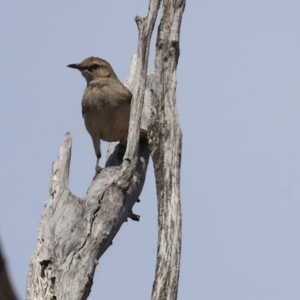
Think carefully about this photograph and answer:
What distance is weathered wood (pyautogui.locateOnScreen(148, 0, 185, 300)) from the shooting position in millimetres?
4602

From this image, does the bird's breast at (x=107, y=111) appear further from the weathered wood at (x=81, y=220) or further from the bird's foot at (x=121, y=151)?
the weathered wood at (x=81, y=220)

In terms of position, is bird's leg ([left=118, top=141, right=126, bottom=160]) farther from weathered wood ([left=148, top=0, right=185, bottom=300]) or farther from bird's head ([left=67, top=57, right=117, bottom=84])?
weathered wood ([left=148, top=0, right=185, bottom=300])

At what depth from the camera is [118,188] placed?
17.9ft

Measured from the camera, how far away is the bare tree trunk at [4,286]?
1.03 metres

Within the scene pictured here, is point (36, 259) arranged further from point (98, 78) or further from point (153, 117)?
point (98, 78)

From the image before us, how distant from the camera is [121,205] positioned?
17.7ft

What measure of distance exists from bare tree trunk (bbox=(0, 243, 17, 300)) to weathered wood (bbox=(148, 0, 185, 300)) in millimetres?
3535

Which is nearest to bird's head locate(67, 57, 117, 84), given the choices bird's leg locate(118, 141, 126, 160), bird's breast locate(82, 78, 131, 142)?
bird's breast locate(82, 78, 131, 142)

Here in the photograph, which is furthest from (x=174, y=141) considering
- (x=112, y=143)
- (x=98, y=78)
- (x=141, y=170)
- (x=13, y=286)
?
(x=13, y=286)

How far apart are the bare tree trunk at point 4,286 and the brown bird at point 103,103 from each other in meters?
6.30

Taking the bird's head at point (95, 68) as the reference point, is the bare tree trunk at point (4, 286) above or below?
below

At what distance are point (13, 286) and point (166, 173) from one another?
426 cm

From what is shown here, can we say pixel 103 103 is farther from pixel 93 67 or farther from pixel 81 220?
pixel 81 220

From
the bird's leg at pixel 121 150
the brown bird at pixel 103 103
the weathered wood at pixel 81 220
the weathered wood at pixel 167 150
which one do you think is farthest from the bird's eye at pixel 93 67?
the weathered wood at pixel 81 220
